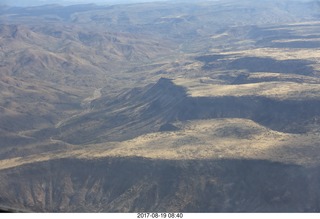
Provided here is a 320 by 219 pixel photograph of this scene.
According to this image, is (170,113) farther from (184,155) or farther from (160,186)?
(160,186)

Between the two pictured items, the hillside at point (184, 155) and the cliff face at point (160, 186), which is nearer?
the cliff face at point (160, 186)

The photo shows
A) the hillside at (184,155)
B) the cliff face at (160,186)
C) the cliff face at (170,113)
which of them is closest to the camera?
the cliff face at (160,186)

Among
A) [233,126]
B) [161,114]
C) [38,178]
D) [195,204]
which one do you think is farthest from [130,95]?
[195,204]

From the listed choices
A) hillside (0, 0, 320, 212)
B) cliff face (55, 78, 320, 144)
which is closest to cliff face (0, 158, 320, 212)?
hillside (0, 0, 320, 212)

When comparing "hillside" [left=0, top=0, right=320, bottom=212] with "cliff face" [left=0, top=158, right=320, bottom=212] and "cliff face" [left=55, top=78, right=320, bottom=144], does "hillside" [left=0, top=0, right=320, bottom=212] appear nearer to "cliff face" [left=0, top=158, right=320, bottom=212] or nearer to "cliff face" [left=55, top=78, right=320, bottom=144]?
"cliff face" [left=0, top=158, right=320, bottom=212]

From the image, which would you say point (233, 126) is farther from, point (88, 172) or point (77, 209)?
point (77, 209)

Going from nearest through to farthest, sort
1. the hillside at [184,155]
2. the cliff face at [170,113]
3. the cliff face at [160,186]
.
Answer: the cliff face at [160,186], the hillside at [184,155], the cliff face at [170,113]

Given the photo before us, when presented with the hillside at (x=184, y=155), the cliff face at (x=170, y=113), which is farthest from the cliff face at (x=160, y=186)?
the cliff face at (x=170, y=113)

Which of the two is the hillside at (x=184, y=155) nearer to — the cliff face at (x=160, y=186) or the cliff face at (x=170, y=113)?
the cliff face at (x=160, y=186)

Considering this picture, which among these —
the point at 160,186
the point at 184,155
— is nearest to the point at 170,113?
the point at 184,155
